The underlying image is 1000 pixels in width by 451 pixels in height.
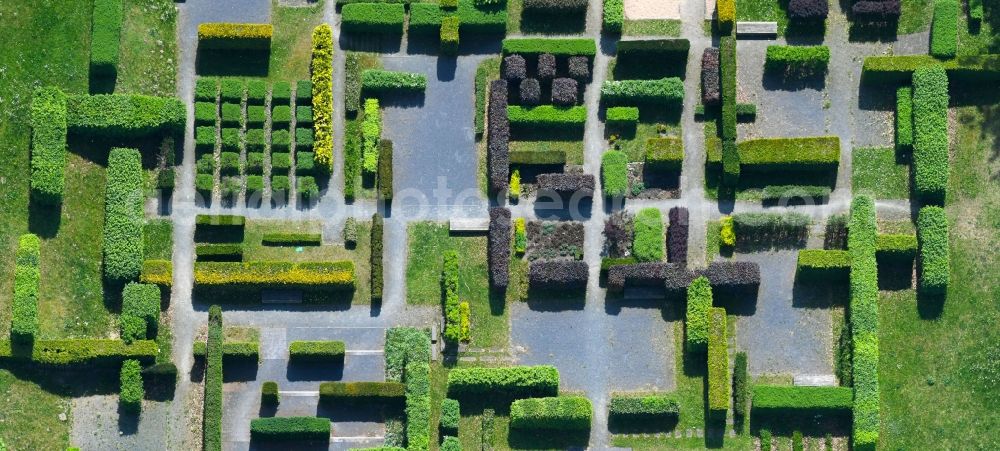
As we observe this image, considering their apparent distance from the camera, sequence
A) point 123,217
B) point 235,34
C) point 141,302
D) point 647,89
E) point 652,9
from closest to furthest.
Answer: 1. point 141,302
2. point 123,217
3. point 235,34
4. point 647,89
5. point 652,9

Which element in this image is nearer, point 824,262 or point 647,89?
point 824,262

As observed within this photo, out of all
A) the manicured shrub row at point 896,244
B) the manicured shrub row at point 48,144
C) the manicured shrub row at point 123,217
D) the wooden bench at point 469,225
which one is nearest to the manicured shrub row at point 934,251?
the manicured shrub row at point 896,244

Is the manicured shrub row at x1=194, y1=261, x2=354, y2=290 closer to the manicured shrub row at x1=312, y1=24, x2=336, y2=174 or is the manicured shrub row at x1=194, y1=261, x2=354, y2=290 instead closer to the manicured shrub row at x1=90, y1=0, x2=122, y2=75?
the manicured shrub row at x1=312, y1=24, x2=336, y2=174

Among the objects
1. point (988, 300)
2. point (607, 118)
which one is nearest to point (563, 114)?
point (607, 118)

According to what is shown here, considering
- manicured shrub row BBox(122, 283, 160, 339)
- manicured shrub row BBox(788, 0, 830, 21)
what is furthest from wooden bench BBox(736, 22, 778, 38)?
manicured shrub row BBox(122, 283, 160, 339)

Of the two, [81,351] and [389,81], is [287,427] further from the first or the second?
[389,81]

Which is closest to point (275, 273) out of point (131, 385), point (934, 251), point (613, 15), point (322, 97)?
point (131, 385)

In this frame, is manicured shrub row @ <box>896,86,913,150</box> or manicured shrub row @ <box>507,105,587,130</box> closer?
manicured shrub row @ <box>896,86,913,150</box>

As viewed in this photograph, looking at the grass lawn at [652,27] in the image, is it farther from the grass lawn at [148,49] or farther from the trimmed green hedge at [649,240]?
the grass lawn at [148,49]
